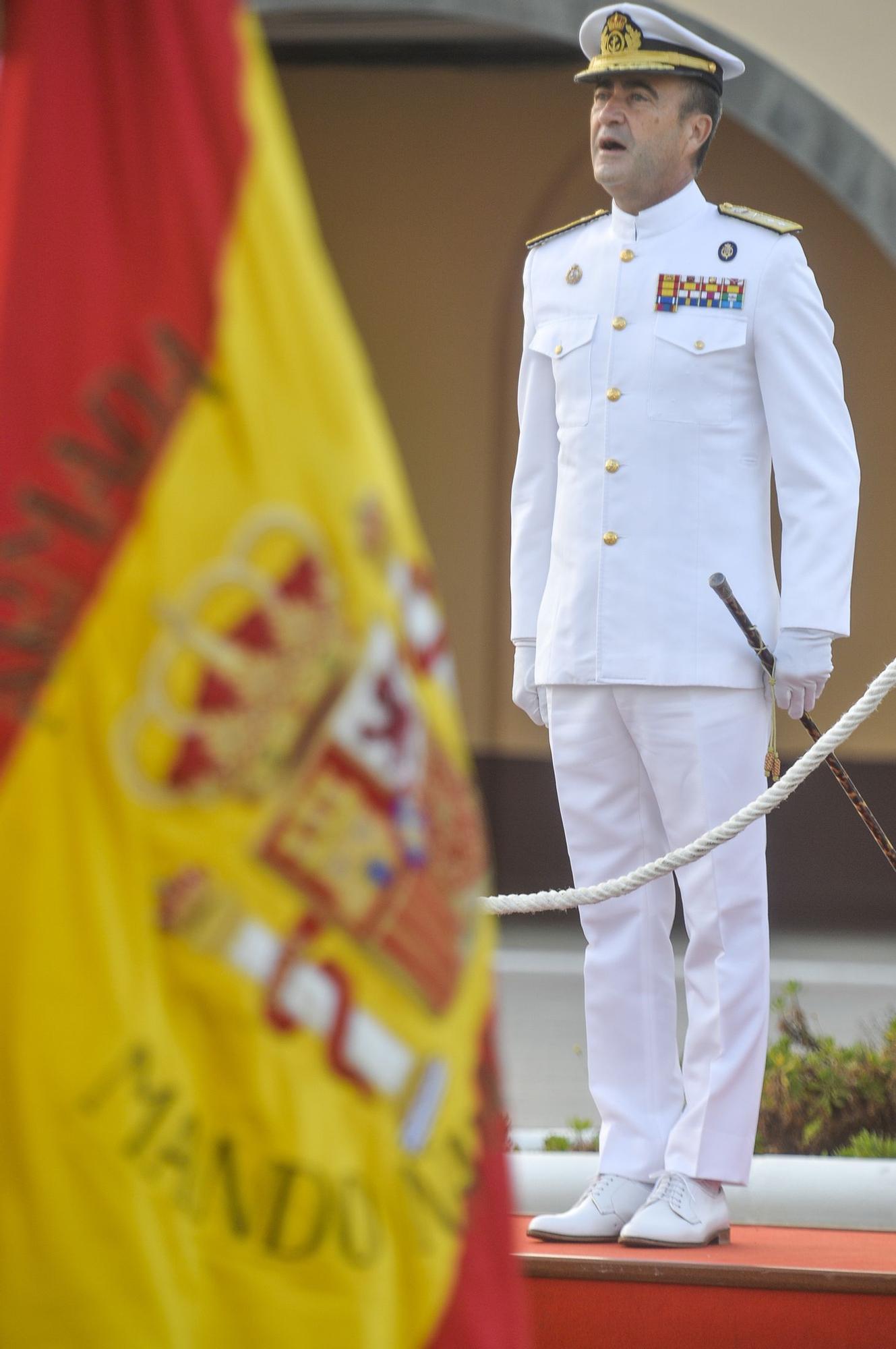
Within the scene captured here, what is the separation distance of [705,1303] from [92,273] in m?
1.74

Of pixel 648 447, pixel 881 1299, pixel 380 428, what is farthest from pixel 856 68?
pixel 380 428

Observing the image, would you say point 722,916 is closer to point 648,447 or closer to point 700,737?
point 700,737

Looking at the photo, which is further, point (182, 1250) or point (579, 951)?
point (579, 951)

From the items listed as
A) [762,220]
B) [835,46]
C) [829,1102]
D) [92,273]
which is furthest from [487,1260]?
[835,46]

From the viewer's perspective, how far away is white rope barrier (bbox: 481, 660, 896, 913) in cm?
266

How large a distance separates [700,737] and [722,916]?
26 centimetres

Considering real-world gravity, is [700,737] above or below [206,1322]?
above

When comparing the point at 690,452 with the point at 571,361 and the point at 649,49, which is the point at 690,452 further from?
the point at 649,49

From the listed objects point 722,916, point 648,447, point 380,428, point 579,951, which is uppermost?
point 648,447

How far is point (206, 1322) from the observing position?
3.85 ft

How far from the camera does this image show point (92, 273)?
1.19 metres

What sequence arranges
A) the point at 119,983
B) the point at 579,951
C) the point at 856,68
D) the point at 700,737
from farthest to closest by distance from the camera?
the point at 579,951 < the point at 856,68 < the point at 700,737 < the point at 119,983

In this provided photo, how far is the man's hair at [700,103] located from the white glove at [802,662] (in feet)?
2.23

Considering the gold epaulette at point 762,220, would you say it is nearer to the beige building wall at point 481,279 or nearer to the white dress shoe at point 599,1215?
the white dress shoe at point 599,1215
